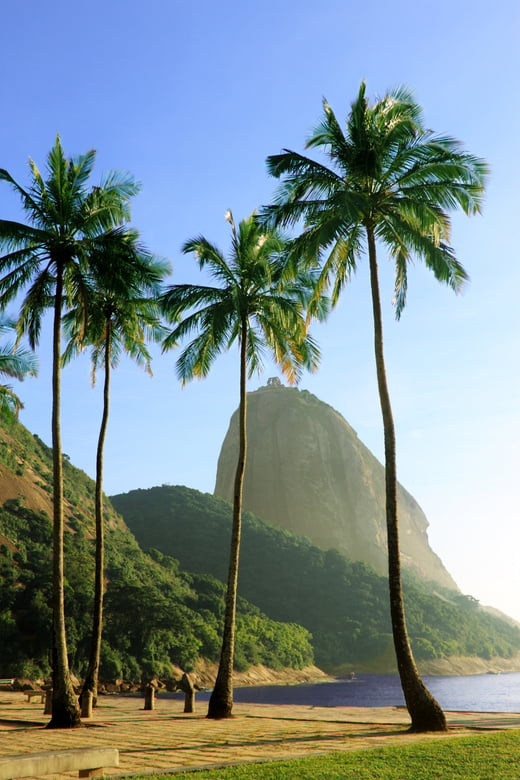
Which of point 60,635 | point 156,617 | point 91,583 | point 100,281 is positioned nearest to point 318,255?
point 100,281

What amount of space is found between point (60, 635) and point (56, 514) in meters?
2.72

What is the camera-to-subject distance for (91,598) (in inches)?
2092

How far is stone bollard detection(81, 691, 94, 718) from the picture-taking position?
60.7 feet

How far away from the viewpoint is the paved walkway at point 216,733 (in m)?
10.8

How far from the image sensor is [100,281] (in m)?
18.4

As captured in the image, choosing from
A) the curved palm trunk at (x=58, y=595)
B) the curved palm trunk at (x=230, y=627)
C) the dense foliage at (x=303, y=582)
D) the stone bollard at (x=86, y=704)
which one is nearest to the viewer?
the curved palm trunk at (x=58, y=595)

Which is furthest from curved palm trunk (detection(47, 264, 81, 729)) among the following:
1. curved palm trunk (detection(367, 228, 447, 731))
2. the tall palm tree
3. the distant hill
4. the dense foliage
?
the dense foliage

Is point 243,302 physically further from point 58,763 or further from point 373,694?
point 373,694

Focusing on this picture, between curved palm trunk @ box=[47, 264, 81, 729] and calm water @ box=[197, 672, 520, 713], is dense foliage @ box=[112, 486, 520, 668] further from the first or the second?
curved palm trunk @ box=[47, 264, 81, 729]

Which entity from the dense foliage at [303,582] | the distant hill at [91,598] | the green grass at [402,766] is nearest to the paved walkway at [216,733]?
the green grass at [402,766]

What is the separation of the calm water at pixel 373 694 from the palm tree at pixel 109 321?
102 ft

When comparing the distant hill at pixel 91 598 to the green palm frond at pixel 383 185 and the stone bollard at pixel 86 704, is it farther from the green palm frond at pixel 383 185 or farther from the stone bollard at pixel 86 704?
the green palm frond at pixel 383 185

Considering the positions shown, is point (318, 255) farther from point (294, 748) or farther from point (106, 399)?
point (294, 748)

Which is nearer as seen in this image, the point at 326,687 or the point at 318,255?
the point at 318,255
